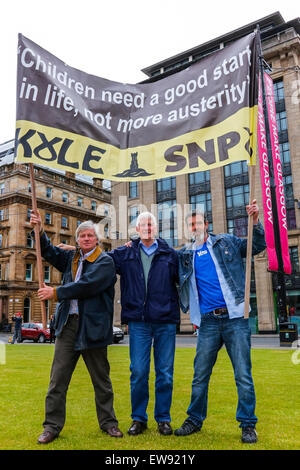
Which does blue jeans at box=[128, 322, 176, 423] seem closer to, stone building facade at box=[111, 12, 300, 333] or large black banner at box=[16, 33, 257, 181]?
large black banner at box=[16, 33, 257, 181]

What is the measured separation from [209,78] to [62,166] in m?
2.11

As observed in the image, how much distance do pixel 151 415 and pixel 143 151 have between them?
10.9ft

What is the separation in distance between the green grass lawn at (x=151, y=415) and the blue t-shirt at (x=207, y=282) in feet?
4.28

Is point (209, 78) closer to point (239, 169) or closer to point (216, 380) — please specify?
point (216, 380)

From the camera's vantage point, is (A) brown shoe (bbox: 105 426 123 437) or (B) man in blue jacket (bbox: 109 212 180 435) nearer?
(A) brown shoe (bbox: 105 426 123 437)

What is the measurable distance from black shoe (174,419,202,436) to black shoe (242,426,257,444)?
1.83 ft

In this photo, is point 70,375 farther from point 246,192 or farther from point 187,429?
point 246,192

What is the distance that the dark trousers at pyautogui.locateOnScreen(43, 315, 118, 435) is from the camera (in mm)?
4297

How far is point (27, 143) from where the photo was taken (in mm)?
4848

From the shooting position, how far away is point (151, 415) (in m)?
5.30

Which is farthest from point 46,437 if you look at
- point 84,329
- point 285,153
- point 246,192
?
point 285,153

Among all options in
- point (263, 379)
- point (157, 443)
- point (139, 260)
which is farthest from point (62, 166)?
point (263, 379)

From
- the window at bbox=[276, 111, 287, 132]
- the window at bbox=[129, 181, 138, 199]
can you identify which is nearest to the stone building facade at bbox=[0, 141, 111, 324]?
the window at bbox=[129, 181, 138, 199]

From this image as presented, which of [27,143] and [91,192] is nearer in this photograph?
[27,143]
